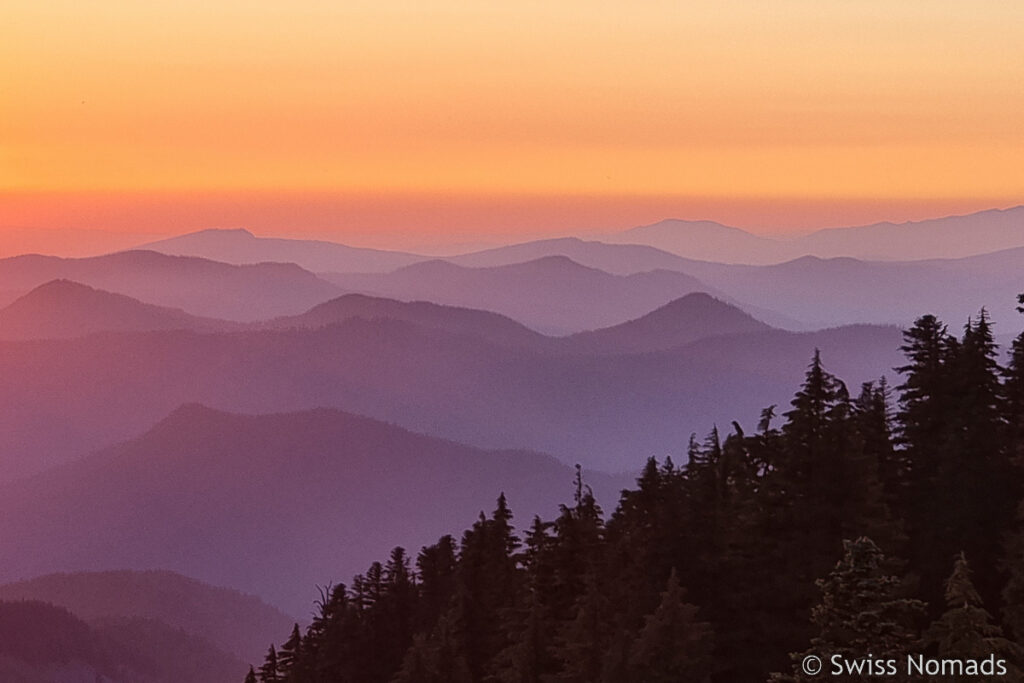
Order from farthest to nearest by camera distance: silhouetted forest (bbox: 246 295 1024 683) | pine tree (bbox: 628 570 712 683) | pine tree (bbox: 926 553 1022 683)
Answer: silhouetted forest (bbox: 246 295 1024 683) → pine tree (bbox: 628 570 712 683) → pine tree (bbox: 926 553 1022 683)

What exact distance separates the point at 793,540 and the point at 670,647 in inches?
242

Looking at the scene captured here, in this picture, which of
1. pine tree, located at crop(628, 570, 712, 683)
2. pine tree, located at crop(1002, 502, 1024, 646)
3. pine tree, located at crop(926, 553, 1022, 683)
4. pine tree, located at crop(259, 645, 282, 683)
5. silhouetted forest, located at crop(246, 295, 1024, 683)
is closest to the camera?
pine tree, located at crop(926, 553, 1022, 683)

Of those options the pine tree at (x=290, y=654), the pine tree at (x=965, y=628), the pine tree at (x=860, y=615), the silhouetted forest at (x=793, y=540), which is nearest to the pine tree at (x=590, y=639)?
the silhouetted forest at (x=793, y=540)

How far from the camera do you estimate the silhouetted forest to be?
39.1 meters

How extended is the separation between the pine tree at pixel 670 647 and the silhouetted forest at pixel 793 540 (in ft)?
0.17

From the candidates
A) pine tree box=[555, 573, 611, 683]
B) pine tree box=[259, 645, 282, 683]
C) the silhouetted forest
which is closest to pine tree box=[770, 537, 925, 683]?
the silhouetted forest

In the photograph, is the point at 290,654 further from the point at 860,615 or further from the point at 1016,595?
the point at 860,615

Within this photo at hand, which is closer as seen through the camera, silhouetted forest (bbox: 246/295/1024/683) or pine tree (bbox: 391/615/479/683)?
silhouetted forest (bbox: 246/295/1024/683)

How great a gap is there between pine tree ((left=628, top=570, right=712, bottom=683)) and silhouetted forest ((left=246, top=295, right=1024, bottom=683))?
0.05m

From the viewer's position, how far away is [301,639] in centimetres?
9812

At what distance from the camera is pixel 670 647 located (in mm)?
38438

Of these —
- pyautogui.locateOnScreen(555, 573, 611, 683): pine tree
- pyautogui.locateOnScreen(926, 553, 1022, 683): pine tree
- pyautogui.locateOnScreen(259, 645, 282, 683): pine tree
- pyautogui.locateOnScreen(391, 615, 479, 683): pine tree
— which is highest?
pyautogui.locateOnScreen(926, 553, 1022, 683): pine tree

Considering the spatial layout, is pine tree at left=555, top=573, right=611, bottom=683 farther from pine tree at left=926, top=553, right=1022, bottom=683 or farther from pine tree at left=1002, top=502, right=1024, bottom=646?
pine tree at left=926, top=553, right=1022, bottom=683

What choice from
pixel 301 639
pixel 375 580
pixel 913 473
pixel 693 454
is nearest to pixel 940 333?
pixel 913 473
